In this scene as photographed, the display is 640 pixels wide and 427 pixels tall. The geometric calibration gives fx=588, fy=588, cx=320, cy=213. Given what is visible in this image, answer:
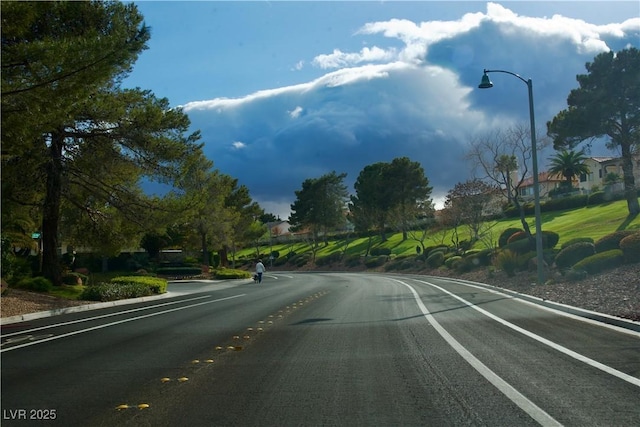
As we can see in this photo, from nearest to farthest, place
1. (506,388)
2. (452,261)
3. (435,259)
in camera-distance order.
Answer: (506,388) < (452,261) < (435,259)

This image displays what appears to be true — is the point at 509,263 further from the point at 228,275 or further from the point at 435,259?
the point at 228,275

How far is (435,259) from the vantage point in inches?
2077

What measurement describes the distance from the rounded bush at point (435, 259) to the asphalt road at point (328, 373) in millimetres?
37783

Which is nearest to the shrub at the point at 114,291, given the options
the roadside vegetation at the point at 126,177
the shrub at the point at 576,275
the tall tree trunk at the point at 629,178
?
the roadside vegetation at the point at 126,177

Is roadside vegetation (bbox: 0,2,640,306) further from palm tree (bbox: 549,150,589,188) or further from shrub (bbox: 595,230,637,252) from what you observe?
palm tree (bbox: 549,150,589,188)

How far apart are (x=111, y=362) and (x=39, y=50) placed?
837cm

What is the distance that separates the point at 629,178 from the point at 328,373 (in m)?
33.2

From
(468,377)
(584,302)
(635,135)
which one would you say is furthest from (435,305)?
(635,135)

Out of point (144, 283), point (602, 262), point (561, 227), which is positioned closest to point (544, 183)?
point (561, 227)

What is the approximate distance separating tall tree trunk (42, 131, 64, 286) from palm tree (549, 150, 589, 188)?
6465cm

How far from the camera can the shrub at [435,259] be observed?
171 ft

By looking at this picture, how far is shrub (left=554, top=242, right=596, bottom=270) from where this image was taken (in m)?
25.2

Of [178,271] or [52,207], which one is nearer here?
[52,207]

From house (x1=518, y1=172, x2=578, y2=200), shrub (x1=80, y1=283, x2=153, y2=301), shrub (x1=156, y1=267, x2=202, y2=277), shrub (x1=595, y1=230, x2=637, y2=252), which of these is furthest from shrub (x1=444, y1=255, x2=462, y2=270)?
house (x1=518, y1=172, x2=578, y2=200)
